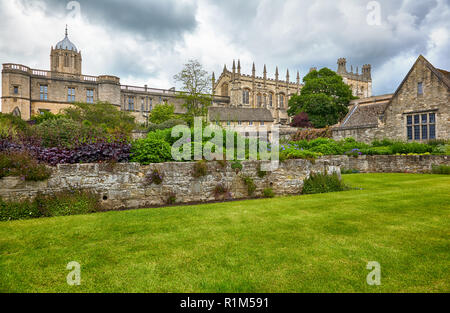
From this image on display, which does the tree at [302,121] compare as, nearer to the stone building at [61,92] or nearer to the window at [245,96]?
the stone building at [61,92]

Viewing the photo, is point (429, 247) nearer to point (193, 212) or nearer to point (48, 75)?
point (193, 212)

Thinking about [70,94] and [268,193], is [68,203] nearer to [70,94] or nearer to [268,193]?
[268,193]

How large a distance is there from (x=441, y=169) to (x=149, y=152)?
15.1 metres


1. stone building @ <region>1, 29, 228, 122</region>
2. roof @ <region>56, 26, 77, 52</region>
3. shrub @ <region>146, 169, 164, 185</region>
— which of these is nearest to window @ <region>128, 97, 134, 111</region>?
stone building @ <region>1, 29, 228, 122</region>

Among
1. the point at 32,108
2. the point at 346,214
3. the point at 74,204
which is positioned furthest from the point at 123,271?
the point at 32,108

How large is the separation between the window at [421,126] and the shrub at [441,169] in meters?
7.85

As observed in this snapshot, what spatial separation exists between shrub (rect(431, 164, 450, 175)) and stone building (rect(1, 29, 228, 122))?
29.5 m

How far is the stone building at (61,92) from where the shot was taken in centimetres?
3905

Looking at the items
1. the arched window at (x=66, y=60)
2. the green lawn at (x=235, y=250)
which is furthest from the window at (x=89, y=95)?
the green lawn at (x=235, y=250)

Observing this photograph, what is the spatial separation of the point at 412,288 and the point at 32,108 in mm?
53159

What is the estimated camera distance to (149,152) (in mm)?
7617

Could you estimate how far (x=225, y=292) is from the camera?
257 cm

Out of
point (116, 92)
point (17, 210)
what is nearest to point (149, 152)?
point (17, 210)

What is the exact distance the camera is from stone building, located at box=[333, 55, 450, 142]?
18.7 m
